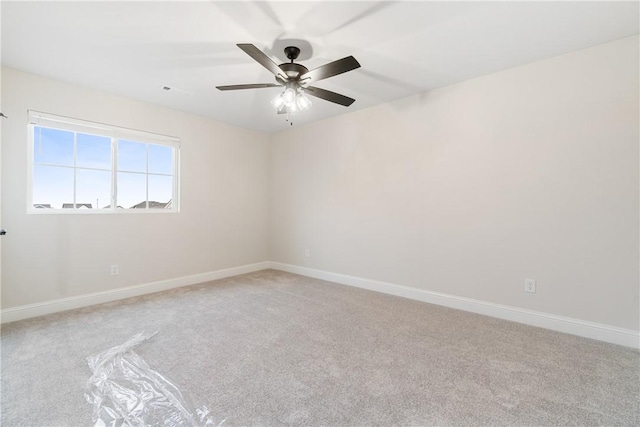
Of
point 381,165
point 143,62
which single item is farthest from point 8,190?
point 381,165

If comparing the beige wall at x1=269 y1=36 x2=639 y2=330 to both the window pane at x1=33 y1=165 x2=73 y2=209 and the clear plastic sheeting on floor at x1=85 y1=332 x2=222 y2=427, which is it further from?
the window pane at x1=33 y1=165 x2=73 y2=209

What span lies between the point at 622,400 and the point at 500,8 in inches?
101

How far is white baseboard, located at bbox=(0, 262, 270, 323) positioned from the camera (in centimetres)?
274

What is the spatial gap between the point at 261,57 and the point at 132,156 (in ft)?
8.73

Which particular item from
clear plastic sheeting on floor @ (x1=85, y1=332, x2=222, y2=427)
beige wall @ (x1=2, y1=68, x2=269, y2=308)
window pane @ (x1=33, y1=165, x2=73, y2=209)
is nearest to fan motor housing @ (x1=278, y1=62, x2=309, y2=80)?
clear plastic sheeting on floor @ (x1=85, y1=332, x2=222, y2=427)

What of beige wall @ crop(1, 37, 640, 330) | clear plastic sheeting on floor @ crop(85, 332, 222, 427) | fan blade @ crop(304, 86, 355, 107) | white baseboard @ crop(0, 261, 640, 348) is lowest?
Answer: clear plastic sheeting on floor @ crop(85, 332, 222, 427)

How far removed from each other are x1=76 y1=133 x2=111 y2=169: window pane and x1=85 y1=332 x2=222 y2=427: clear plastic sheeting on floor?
7.44ft

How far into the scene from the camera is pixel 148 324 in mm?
2658

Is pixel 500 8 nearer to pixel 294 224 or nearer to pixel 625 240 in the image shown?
pixel 625 240

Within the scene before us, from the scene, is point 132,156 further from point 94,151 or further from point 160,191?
point 160,191

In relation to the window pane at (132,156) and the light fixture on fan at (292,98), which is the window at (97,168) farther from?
the light fixture on fan at (292,98)

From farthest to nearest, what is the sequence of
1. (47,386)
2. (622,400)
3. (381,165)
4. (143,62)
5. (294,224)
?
(294,224)
(381,165)
(143,62)
(47,386)
(622,400)

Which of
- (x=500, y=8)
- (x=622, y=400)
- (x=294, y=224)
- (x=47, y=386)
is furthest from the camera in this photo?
(x=294, y=224)

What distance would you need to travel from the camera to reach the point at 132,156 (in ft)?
11.8
